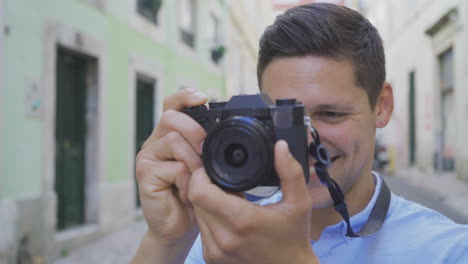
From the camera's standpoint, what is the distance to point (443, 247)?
141cm

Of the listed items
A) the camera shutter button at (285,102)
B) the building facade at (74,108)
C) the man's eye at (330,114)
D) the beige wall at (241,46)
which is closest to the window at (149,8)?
the building facade at (74,108)

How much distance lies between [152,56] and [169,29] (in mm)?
1210

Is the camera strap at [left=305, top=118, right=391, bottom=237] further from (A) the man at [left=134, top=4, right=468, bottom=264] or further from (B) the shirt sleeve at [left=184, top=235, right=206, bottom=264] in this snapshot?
(B) the shirt sleeve at [left=184, top=235, right=206, bottom=264]

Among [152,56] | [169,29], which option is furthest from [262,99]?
[169,29]

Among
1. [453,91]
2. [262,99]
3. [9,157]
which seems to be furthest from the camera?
[453,91]

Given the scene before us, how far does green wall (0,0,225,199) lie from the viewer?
526 cm

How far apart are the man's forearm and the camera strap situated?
44cm

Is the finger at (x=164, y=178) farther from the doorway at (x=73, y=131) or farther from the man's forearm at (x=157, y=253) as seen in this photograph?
the doorway at (x=73, y=131)

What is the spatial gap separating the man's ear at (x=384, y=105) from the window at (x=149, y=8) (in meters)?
7.97

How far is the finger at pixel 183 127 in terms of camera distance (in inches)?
48.7

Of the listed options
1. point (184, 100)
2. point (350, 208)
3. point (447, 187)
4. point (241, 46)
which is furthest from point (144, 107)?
point (241, 46)

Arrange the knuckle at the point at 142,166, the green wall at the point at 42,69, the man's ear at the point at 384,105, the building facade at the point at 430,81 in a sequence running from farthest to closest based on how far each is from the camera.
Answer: the building facade at the point at 430,81, the green wall at the point at 42,69, the man's ear at the point at 384,105, the knuckle at the point at 142,166

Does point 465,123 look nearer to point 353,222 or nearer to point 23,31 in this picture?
point 23,31

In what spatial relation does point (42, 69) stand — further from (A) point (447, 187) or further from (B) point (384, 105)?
(A) point (447, 187)
